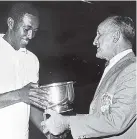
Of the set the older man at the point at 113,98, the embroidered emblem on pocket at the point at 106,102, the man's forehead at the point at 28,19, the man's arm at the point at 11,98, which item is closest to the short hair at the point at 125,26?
the older man at the point at 113,98

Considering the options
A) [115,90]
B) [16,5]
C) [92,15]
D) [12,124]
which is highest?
[92,15]

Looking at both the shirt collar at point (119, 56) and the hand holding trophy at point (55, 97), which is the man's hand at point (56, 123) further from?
the shirt collar at point (119, 56)

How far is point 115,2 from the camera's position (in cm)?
192

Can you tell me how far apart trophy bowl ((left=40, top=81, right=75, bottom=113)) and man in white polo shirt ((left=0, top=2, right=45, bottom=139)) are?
16 centimetres

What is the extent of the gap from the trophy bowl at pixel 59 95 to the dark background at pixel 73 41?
0.59m

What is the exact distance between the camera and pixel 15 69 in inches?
44.9

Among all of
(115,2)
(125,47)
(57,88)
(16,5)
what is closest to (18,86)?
(57,88)

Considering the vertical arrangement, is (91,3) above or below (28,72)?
above

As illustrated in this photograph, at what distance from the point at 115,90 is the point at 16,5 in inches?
23.9

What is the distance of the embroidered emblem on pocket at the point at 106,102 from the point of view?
94cm

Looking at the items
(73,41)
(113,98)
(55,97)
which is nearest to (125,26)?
(113,98)

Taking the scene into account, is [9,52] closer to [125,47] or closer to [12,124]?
[12,124]

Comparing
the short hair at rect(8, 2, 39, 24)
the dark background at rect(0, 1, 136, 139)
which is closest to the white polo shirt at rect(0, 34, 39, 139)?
the short hair at rect(8, 2, 39, 24)

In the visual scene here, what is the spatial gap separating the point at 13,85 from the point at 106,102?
439mm
